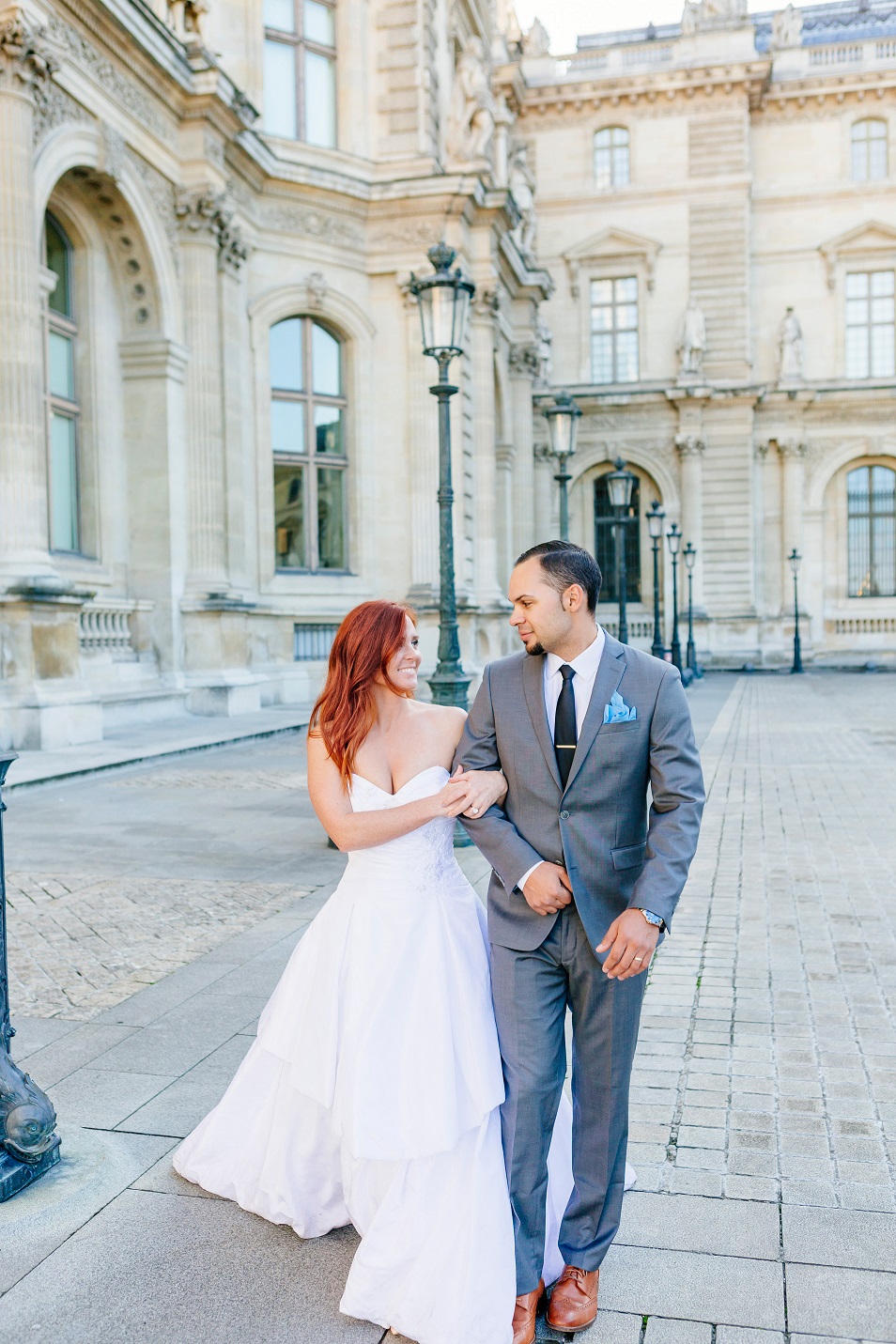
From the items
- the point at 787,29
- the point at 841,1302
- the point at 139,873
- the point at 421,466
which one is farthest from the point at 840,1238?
the point at 787,29

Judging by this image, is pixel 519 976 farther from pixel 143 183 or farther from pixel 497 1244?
pixel 143 183

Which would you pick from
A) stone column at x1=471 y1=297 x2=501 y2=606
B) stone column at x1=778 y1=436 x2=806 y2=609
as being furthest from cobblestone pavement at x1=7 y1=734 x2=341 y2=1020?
stone column at x1=778 y1=436 x2=806 y2=609

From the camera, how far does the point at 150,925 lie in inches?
262

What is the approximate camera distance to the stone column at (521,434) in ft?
106

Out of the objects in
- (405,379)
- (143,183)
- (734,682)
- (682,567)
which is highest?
(143,183)

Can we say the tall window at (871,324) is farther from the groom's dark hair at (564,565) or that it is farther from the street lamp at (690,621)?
Answer: the groom's dark hair at (564,565)

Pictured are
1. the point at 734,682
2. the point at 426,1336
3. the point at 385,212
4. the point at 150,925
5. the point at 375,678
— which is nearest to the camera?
the point at 426,1336

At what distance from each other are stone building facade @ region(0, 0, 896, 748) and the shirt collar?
11737 millimetres

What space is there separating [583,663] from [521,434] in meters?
30.2

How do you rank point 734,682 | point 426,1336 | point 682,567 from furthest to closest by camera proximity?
point 682,567 → point 734,682 → point 426,1336

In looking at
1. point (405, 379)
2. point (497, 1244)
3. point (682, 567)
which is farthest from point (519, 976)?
point (682, 567)

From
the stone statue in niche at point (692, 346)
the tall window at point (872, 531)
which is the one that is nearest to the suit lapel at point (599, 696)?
the stone statue in niche at point (692, 346)

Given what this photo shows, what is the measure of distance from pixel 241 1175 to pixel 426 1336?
0.85m

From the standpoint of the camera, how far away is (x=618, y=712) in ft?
9.61
